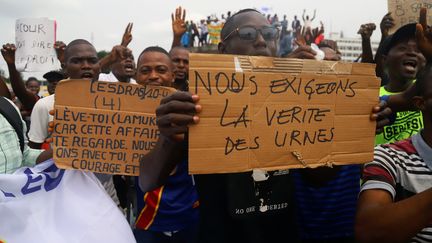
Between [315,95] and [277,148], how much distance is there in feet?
0.93

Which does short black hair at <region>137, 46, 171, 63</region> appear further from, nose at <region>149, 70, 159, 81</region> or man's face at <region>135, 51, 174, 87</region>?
nose at <region>149, 70, 159, 81</region>

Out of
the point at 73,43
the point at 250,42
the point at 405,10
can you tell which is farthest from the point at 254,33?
the point at 73,43

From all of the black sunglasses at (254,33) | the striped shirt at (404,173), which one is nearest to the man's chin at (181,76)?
the black sunglasses at (254,33)

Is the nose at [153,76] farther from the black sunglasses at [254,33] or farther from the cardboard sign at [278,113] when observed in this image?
the cardboard sign at [278,113]

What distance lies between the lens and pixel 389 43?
3291mm

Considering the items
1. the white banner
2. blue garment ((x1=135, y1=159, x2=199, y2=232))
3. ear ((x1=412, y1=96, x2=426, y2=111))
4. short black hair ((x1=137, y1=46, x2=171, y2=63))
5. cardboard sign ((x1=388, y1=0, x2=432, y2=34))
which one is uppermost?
cardboard sign ((x1=388, y1=0, x2=432, y2=34))

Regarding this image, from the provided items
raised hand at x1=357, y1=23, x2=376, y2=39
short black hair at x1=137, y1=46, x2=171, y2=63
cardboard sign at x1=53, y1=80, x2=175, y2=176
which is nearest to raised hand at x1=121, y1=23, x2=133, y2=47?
short black hair at x1=137, y1=46, x2=171, y2=63

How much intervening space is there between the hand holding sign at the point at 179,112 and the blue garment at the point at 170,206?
3.36 feet

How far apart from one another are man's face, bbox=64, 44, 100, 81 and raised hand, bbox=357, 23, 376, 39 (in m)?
2.74

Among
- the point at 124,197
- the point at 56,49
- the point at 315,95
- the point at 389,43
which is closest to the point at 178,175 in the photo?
the point at 315,95

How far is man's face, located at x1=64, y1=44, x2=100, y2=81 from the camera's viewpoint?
12.6 feet

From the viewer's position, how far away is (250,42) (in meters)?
2.02

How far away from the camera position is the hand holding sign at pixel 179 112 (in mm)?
1434

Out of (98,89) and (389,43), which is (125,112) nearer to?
(98,89)
